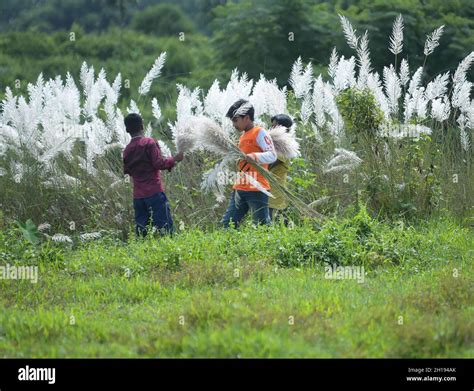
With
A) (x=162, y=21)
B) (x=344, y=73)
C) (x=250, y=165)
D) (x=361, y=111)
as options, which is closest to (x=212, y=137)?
(x=250, y=165)

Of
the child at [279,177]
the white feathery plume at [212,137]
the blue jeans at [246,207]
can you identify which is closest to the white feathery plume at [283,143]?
the child at [279,177]

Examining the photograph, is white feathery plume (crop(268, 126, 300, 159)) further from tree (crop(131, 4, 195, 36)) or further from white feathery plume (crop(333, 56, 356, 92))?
tree (crop(131, 4, 195, 36))

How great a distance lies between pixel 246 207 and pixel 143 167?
1078mm

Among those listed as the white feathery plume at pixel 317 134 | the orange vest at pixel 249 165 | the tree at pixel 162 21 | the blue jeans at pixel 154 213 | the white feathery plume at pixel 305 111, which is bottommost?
the blue jeans at pixel 154 213

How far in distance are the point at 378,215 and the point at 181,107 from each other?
2549 millimetres

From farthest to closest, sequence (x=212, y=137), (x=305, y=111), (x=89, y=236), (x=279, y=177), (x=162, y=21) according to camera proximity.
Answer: (x=162, y=21)
(x=305, y=111)
(x=279, y=177)
(x=89, y=236)
(x=212, y=137)

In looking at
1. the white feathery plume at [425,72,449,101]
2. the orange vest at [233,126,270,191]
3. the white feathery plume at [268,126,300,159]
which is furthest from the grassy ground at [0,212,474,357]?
the white feathery plume at [425,72,449,101]

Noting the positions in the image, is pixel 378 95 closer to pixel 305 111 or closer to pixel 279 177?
pixel 305 111

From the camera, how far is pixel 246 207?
905cm

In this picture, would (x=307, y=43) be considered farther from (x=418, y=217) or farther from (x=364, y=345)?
(x=364, y=345)

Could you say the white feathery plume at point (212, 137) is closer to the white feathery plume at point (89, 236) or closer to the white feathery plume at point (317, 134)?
the white feathery plume at point (89, 236)

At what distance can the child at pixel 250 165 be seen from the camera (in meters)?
8.70

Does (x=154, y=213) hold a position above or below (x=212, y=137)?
below
